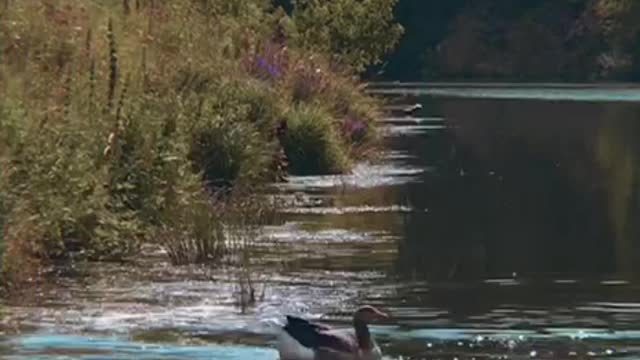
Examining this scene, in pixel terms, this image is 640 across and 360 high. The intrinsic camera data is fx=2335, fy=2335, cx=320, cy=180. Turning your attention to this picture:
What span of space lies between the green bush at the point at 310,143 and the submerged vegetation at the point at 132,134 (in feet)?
0.07

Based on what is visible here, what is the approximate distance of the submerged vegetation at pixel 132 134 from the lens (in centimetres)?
2027

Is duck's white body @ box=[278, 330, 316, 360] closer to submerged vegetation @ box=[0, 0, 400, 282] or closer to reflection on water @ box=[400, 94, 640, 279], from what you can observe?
submerged vegetation @ box=[0, 0, 400, 282]

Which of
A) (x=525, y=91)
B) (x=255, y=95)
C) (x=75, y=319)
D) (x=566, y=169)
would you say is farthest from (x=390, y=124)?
(x=75, y=319)

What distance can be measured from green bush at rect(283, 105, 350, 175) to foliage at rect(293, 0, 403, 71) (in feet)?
34.0

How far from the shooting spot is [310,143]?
34.2 metres

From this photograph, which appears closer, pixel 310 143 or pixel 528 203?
pixel 528 203

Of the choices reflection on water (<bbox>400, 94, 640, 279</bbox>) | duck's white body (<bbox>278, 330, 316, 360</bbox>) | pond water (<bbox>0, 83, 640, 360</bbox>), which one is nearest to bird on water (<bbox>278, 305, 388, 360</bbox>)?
duck's white body (<bbox>278, 330, 316, 360</bbox>)

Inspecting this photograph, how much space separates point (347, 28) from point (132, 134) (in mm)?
23625

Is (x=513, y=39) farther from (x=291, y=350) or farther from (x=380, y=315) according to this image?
(x=291, y=350)

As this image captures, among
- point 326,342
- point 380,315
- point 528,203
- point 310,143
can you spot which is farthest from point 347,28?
point 326,342

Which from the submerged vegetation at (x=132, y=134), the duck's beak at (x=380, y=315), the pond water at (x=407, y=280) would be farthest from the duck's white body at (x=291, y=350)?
the submerged vegetation at (x=132, y=134)

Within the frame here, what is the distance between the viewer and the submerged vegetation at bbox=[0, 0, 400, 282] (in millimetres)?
20266

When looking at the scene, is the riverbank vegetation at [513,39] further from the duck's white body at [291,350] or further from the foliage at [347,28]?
the duck's white body at [291,350]

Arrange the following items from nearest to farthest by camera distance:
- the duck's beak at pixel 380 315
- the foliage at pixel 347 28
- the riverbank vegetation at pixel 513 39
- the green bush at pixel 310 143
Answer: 1. the duck's beak at pixel 380 315
2. the green bush at pixel 310 143
3. the foliage at pixel 347 28
4. the riverbank vegetation at pixel 513 39
